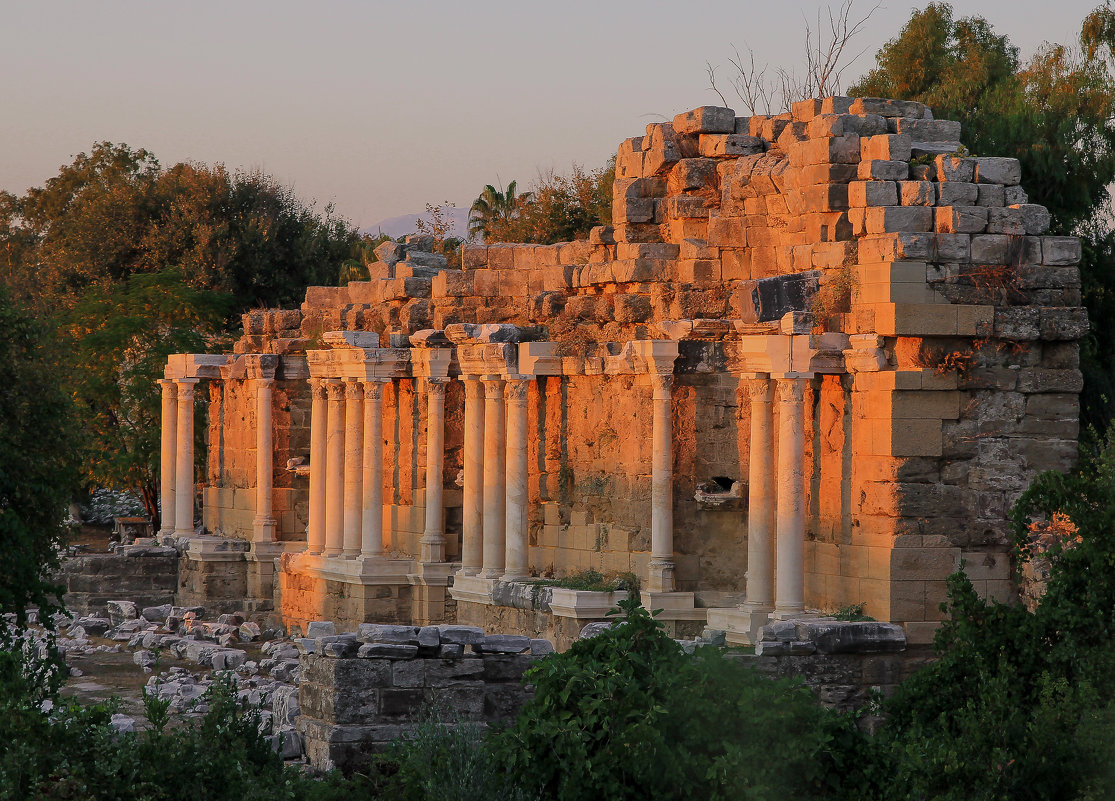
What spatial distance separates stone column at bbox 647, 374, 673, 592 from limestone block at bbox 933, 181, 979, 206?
3634mm

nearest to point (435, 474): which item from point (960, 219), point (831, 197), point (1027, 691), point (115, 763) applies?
point (831, 197)

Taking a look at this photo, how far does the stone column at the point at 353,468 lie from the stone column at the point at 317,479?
4.00ft

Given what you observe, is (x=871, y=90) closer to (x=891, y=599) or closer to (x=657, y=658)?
(x=891, y=599)

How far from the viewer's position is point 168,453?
30.7 m

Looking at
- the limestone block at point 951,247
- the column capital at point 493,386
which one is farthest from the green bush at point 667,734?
the column capital at point 493,386

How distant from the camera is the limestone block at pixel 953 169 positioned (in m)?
17.2

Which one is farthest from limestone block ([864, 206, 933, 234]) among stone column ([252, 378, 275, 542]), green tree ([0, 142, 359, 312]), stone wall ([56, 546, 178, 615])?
green tree ([0, 142, 359, 312])

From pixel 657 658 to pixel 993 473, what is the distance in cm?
529

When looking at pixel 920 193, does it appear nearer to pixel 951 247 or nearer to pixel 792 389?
pixel 951 247

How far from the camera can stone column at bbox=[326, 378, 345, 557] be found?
25.7 metres

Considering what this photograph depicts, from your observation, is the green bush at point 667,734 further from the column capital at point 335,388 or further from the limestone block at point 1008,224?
the column capital at point 335,388

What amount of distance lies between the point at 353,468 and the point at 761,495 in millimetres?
8845

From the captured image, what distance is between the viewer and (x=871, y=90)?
3219cm

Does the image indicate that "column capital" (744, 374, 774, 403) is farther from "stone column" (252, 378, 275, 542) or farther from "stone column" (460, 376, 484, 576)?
"stone column" (252, 378, 275, 542)
